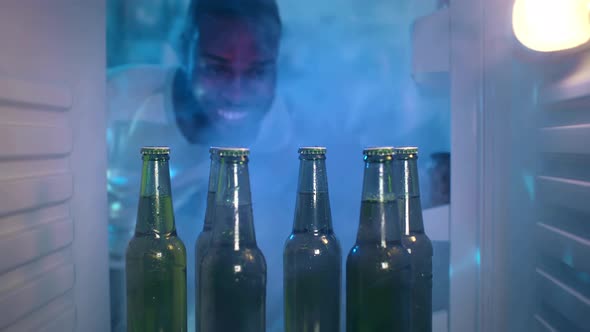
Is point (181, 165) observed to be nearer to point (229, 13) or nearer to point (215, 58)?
point (215, 58)

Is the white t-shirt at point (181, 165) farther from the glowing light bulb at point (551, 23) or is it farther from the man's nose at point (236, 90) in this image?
the glowing light bulb at point (551, 23)

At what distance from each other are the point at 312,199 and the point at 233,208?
0.14 m

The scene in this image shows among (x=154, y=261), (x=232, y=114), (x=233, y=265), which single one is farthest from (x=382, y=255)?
(x=232, y=114)

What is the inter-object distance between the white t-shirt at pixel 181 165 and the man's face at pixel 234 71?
4 centimetres

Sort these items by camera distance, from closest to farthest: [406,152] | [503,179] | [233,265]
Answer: [233,265] < [406,152] < [503,179]

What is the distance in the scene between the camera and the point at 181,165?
113cm

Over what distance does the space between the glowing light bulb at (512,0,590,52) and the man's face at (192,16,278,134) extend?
48 cm

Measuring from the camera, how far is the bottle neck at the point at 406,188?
0.92 meters

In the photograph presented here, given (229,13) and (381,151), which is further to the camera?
(229,13)

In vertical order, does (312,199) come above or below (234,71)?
below

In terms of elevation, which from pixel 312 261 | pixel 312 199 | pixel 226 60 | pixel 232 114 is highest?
pixel 226 60

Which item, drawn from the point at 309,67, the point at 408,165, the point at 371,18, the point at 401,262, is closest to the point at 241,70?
the point at 309,67

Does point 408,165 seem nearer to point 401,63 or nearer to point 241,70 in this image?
point 401,63

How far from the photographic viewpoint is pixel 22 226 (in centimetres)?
84
